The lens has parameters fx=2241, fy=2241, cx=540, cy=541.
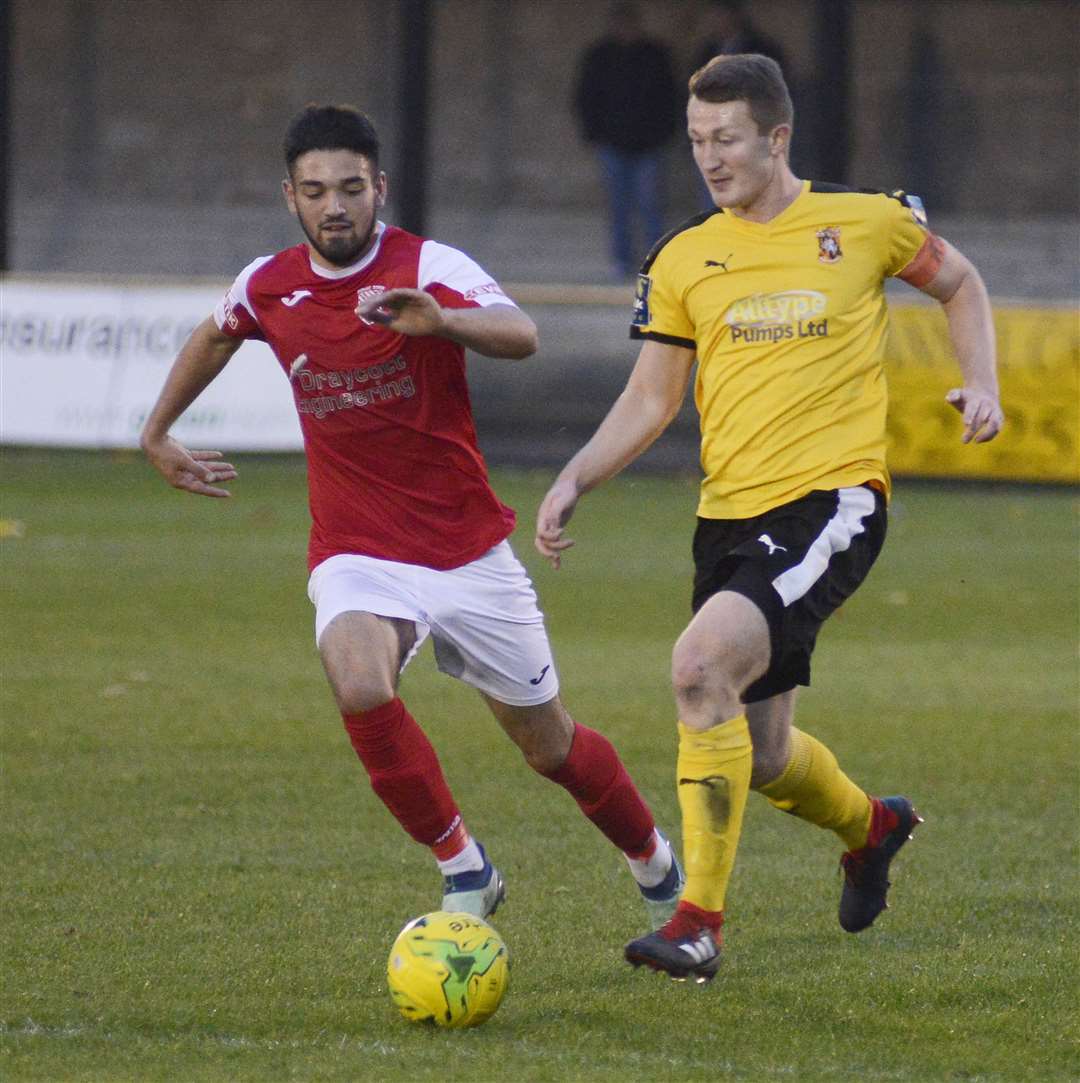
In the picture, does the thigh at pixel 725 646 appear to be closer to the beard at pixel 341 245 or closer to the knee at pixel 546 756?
the knee at pixel 546 756

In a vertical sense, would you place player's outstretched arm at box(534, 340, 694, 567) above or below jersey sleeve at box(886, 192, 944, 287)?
below

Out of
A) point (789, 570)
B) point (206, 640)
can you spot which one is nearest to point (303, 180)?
point (789, 570)

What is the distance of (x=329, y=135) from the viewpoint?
17.8 ft

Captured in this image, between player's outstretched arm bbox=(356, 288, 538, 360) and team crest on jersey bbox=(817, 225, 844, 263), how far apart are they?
724 mm

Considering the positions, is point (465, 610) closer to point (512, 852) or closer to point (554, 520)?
point (554, 520)

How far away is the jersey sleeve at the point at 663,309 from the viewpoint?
5.45 m

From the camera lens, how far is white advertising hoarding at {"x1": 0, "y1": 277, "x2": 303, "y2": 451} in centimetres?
1566

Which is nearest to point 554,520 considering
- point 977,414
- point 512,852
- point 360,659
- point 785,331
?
point 360,659

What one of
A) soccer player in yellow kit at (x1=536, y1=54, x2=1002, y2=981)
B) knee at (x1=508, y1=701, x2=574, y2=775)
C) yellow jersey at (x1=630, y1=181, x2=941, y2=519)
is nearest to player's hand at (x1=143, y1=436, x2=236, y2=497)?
knee at (x1=508, y1=701, x2=574, y2=775)

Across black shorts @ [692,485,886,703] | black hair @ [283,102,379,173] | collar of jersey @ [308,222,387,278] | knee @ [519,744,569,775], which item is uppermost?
black hair @ [283,102,379,173]

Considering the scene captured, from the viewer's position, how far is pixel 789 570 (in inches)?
202

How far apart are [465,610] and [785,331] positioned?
3.41ft

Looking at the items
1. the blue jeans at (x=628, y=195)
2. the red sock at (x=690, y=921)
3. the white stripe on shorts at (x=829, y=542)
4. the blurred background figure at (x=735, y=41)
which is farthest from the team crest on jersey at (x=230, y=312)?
the blue jeans at (x=628, y=195)

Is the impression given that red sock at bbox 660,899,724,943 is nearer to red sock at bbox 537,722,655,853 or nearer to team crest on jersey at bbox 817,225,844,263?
red sock at bbox 537,722,655,853
